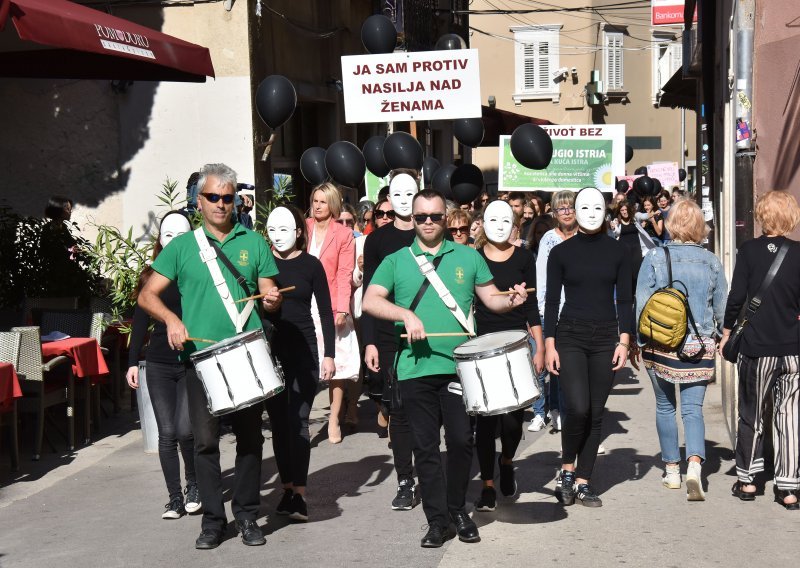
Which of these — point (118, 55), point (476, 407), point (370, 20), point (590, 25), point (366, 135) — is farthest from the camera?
point (590, 25)

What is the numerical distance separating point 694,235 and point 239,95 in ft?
27.9

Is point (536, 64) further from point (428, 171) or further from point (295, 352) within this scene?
point (295, 352)

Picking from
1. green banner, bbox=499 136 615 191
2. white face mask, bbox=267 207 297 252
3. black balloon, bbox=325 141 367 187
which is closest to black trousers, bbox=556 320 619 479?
white face mask, bbox=267 207 297 252

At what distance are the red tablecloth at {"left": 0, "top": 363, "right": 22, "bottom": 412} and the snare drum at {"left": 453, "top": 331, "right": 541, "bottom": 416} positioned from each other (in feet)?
12.0

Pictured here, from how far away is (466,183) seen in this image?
15242mm

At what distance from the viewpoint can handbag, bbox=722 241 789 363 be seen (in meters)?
7.57

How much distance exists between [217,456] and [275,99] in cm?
678

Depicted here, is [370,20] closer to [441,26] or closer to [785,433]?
[785,433]

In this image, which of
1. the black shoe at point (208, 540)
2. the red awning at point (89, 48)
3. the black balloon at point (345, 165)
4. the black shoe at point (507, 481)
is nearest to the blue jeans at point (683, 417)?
the black shoe at point (507, 481)

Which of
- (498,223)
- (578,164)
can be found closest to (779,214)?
(498,223)

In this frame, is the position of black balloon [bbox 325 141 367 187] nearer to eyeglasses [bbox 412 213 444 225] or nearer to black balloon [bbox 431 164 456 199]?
black balloon [bbox 431 164 456 199]

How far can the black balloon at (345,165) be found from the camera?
14.0 meters

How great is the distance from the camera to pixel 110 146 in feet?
50.9

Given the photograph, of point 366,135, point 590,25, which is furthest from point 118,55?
point 590,25
